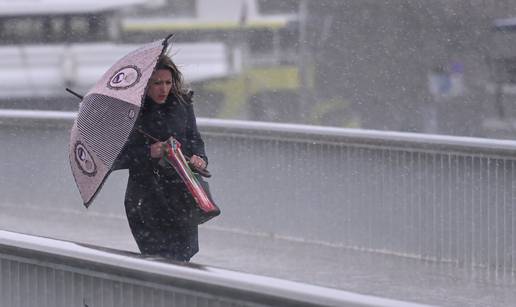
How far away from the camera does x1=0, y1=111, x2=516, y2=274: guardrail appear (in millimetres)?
9250

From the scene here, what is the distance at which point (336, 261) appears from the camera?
9.77 m

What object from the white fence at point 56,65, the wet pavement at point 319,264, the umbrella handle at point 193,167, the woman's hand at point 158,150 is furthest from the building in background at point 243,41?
the woman's hand at point 158,150

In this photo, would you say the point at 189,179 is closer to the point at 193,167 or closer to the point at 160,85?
the point at 193,167

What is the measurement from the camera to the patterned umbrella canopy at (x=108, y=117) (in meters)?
→ 6.26

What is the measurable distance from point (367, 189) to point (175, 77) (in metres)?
3.79

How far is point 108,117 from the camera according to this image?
635cm

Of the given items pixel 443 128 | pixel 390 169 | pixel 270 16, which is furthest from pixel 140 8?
pixel 390 169

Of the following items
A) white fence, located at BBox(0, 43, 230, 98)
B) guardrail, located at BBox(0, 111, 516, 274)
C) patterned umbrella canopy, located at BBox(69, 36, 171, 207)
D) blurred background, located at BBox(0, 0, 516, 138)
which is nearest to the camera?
patterned umbrella canopy, located at BBox(69, 36, 171, 207)

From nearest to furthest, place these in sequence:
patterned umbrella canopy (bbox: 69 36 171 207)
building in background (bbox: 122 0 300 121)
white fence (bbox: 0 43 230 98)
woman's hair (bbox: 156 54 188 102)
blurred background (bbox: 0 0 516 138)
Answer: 1. patterned umbrella canopy (bbox: 69 36 171 207)
2. woman's hair (bbox: 156 54 188 102)
3. blurred background (bbox: 0 0 516 138)
4. building in background (bbox: 122 0 300 121)
5. white fence (bbox: 0 43 230 98)

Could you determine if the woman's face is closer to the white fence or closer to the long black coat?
the long black coat

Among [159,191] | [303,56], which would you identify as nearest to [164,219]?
[159,191]

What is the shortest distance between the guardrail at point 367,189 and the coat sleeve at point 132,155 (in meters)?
3.43

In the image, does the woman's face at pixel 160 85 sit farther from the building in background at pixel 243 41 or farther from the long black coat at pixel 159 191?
the building in background at pixel 243 41

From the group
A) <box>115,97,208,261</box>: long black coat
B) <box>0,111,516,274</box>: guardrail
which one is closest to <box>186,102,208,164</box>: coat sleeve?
<box>115,97,208,261</box>: long black coat
